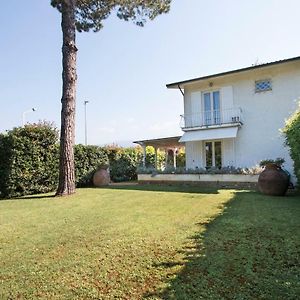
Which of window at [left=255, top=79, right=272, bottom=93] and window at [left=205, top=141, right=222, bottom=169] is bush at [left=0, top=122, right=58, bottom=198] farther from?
window at [left=255, top=79, right=272, bottom=93]

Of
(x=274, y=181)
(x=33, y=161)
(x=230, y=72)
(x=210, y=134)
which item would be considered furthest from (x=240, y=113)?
(x=33, y=161)

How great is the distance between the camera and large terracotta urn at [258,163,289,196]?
14.3 m

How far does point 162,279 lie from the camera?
473 cm

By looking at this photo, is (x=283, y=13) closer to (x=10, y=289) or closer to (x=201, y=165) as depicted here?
(x=201, y=165)

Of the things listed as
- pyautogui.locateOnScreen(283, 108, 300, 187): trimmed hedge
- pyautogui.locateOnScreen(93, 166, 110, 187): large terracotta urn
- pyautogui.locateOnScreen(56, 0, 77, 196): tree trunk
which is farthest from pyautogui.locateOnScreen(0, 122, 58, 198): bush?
pyautogui.locateOnScreen(283, 108, 300, 187): trimmed hedge

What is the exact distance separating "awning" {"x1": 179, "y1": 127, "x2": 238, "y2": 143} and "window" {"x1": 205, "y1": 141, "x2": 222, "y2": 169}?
1.53 metres

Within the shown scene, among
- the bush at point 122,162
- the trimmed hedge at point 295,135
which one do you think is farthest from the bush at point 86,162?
the trimmed hedge at point 295,135

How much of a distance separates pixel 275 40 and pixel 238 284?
20.1 meters

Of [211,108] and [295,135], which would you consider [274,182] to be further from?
[211,108]

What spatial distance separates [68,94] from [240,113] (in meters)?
13.9

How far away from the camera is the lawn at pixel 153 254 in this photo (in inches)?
175

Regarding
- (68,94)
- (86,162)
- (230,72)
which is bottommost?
(86,162)

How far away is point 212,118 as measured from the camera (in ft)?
81.1

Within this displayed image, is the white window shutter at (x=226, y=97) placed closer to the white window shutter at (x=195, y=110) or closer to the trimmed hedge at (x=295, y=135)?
the white window shutter at (x=195, y=110)
